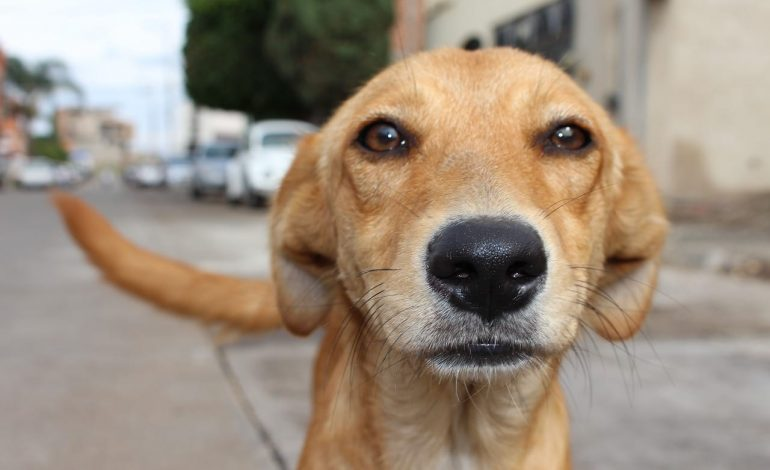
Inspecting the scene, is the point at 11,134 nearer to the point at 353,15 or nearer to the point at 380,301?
the point at 353,15

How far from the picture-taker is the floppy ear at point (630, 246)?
264 centimetres

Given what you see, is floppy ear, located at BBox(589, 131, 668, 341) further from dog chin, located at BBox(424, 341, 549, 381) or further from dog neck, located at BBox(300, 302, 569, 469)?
dog chin, located at BBox(424, 341, 549, 381)

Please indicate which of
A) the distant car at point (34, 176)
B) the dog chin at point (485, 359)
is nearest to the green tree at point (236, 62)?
the distant car at point (34, 176)

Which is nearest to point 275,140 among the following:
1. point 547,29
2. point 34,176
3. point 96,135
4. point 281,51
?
point 281,51

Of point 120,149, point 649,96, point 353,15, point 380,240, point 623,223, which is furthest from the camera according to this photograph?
point 120,149

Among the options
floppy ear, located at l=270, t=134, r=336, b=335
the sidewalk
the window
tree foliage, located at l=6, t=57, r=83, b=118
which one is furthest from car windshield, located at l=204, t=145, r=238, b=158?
tree foliage, located at l=6, t=57, r=83, b=118

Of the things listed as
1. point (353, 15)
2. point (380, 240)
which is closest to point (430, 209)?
point (380, 240)

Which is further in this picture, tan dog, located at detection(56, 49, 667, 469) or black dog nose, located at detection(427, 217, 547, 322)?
tan dog, located at detection(56, 49, 667, 469)

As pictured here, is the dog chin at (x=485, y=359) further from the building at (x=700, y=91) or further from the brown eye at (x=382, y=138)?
the building at (x=700, y=91)

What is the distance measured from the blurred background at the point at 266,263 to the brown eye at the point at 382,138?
2.79 feet

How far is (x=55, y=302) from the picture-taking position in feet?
23.2

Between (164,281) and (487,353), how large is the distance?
179 centimetres

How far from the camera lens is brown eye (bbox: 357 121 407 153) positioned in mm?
2334

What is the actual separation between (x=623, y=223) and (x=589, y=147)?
394 millimetres
